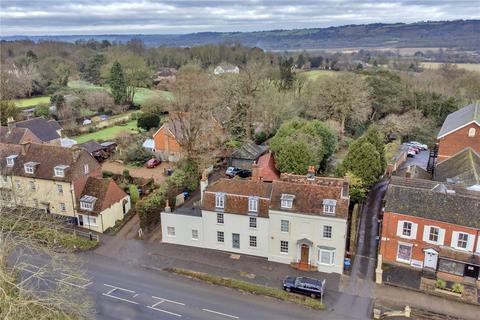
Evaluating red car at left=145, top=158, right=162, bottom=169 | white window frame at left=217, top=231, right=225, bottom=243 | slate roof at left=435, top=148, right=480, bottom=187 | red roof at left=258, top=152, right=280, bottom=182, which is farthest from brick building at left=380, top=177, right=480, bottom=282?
red car at left=145, top=158, right=162, bottom=169

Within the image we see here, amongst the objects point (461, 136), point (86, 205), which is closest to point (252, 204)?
point (86, 205)

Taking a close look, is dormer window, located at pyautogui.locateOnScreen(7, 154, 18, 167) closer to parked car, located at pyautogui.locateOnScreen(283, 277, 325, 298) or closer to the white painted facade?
the white painted facade

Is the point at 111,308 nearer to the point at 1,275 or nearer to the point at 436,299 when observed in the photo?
the point at 1,275

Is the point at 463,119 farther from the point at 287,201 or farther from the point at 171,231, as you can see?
the point at 171,231

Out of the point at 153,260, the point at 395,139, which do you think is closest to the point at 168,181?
the point at 153,260

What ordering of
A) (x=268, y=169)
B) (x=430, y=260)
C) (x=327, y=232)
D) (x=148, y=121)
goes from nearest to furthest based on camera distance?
(x=327, y=232), (x=430, y=260), (x=268, y=169), (x=148, y=121)
